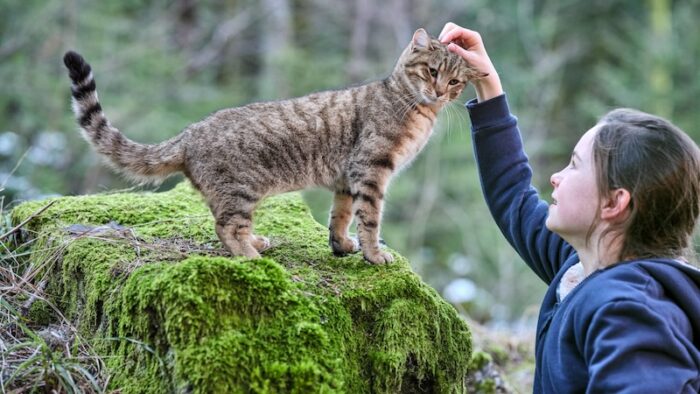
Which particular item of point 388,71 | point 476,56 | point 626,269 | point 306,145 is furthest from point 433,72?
point 388,71

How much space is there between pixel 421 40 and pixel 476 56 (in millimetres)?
810

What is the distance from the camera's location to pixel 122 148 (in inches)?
141

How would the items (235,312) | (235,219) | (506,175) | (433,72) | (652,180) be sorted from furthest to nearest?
(433,72)
(235,219)
(506,175)
(235,312)
(652,180)

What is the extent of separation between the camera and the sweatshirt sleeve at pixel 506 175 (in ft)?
10.5

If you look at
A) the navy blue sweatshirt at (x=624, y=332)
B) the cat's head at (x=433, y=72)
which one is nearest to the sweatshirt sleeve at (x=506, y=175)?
the navy blue sweatshirt at (x=624, y=332)

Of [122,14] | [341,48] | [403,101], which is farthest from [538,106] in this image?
[403,101]

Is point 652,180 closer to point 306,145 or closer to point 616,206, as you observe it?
point 616,206

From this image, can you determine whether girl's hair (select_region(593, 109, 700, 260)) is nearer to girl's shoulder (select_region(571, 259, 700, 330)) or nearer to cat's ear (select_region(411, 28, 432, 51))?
girl's shoulder (select_region(571, 259, 700, 330))

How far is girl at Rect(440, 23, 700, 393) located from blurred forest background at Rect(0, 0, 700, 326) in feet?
26.2

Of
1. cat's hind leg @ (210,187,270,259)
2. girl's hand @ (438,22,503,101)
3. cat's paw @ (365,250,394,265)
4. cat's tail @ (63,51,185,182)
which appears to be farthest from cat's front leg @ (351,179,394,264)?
cat's tail @ (63,51,185,182)

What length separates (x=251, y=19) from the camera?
1415cm

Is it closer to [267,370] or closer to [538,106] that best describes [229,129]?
[267,370]

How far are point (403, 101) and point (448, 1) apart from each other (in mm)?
13081

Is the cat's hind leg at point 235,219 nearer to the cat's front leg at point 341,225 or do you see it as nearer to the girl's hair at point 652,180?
the cat's front leg at point 341,225
